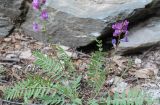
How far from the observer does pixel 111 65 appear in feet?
11.7

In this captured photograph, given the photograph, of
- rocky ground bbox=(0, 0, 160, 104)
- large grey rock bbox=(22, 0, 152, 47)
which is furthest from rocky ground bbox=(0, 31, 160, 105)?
large grey rock bbox=(22, 0, 152, 47)

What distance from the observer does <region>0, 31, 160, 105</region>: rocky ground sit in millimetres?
3320

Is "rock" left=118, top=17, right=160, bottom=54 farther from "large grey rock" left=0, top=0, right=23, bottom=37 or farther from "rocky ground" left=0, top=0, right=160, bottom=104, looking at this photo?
"large grey rock" left=0, top=0, right=23, bottom=37

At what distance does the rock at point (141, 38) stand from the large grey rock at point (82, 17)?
141 mm

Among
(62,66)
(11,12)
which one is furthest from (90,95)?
(11,12)

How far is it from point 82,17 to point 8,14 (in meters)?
0.89

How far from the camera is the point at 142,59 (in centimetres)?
367

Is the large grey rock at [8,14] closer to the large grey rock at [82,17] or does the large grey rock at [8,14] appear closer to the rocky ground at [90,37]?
the rocky ground at [90,37]

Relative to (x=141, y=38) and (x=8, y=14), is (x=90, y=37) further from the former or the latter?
(x=8, y=14)

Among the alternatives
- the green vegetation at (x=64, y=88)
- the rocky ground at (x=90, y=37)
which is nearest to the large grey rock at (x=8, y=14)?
the rocky ground at (x=90, y=37)

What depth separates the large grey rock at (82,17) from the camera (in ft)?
12.1

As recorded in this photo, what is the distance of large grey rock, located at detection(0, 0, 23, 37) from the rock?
4.06 feet

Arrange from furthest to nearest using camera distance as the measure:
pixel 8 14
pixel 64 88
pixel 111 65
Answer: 1. pixel 8 14
2. pixel 111 65
3. pixel 64 88

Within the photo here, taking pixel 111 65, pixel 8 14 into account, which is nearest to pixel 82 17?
pixel 111 65
